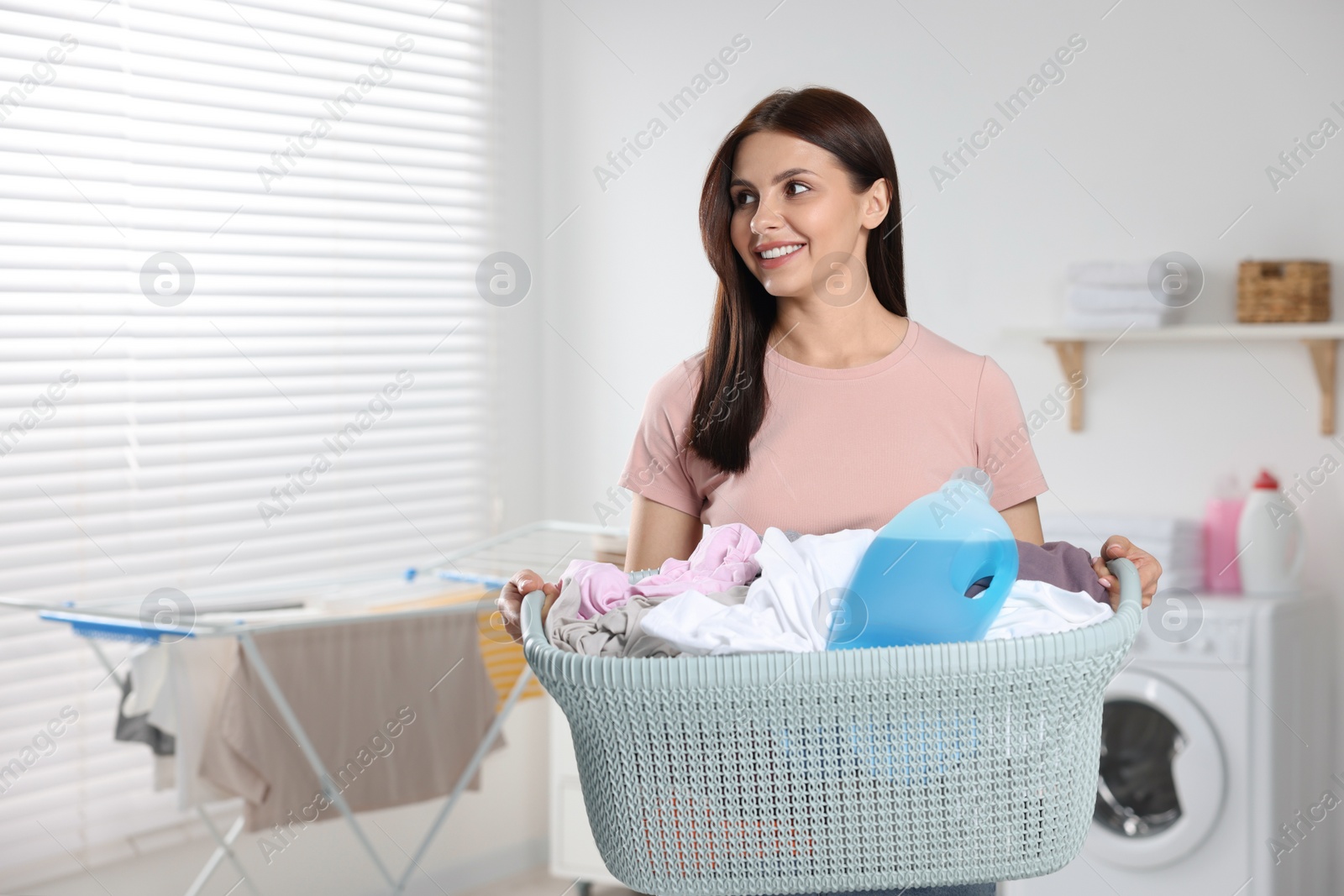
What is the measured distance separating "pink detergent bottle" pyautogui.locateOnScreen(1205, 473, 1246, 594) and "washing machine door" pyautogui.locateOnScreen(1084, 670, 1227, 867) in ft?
1.03

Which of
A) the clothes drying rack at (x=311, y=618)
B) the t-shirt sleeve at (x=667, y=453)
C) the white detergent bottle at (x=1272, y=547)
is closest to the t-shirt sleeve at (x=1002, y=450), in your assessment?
the t-shirt sleeve at (x=667, y=453)

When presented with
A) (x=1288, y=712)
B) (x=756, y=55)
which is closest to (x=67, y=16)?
(x=756, y=55)

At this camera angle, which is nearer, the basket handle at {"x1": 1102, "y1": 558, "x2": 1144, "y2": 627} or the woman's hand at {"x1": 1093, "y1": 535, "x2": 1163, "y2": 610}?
the basket handle at {"x1": 1102, "y1": 558, "x2": 1144, "y2": 627}

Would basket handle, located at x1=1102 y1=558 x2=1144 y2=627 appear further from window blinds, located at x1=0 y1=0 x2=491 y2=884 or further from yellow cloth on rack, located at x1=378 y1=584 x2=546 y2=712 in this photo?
window blinds, located at x1=0 y1=0 x2=491 y2=884

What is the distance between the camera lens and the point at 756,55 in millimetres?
3367

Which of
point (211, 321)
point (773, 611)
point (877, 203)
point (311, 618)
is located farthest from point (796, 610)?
point (211, 321)

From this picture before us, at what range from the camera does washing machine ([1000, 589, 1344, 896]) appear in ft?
8.18

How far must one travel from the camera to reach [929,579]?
2.75 feet

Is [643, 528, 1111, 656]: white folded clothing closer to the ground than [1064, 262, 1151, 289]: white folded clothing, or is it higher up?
closer to the ground

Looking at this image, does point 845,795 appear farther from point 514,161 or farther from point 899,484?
point 514,161

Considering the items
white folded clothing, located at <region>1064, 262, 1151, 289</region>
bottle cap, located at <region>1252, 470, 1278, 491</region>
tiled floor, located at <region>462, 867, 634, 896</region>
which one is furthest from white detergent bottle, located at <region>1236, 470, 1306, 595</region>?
tiled floor, located at <region>462, 867, 634, 896</region>

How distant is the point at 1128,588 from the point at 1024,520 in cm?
43

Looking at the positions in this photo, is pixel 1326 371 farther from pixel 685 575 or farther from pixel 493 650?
pixel 685 575

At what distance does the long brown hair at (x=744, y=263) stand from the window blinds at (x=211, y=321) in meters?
1.86
